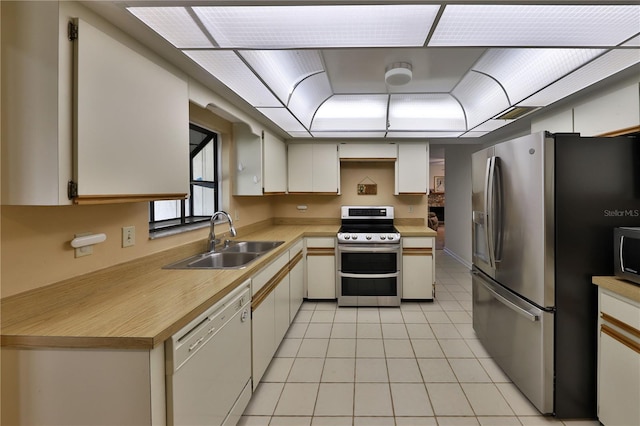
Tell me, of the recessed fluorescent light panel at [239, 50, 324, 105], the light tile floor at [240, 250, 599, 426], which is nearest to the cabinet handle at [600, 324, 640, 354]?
the light tile floor at [240, 250, 599, 426]

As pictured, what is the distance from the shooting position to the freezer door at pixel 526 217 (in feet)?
5.94

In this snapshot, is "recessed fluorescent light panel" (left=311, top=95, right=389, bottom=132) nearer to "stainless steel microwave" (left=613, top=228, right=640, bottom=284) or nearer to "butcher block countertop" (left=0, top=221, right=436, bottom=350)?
"butcher block countertop" (left=0, top=221, right=436, bottom=350)

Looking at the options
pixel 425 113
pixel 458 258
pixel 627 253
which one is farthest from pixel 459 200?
pixel 627 253

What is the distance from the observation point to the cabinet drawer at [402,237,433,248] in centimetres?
372

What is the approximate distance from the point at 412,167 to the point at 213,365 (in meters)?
3.53

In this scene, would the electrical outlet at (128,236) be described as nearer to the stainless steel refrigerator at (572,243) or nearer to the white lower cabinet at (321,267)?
the white lower cabinet at (321,267)

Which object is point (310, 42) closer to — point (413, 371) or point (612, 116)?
point (612, 116)

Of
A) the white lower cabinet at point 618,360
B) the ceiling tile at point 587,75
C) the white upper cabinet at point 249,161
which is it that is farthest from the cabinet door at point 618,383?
the white upper cabinet at point 249,161

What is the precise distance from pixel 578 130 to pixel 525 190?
1.08 m

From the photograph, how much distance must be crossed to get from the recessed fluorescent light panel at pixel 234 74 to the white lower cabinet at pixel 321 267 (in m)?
1.87

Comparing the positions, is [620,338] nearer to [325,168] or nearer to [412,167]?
[412,167]

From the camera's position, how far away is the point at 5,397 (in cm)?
102

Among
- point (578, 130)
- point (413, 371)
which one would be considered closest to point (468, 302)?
point (413, 371)

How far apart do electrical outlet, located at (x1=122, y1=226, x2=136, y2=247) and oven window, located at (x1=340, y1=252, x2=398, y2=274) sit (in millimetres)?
2405
